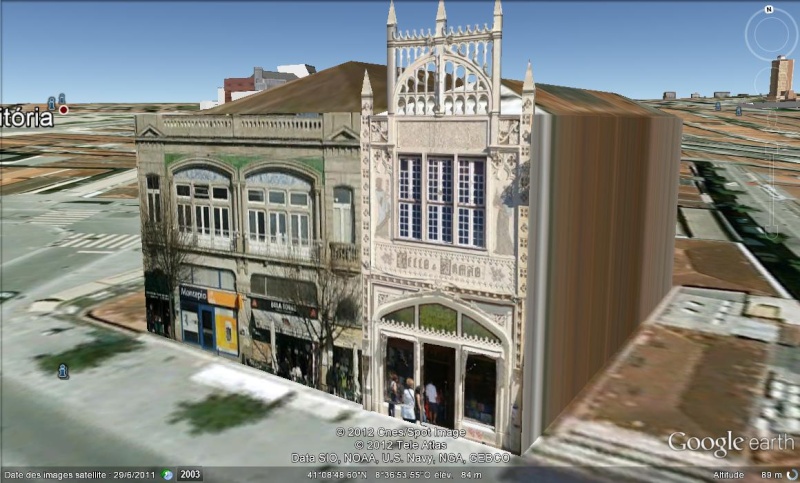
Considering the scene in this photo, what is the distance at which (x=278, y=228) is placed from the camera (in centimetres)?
2578

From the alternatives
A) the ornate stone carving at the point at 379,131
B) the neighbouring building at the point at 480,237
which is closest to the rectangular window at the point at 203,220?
the neighbouring building at the point at 480,237

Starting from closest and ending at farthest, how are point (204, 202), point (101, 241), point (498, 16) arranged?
point (498, 16), point (204, 202), point (101, 241)

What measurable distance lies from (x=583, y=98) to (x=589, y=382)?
1285 centimetres

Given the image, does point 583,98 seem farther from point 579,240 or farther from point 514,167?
point 514,167

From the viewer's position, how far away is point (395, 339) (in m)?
22.4

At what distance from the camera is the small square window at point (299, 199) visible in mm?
24781

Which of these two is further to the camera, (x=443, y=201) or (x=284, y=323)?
(x=284, y=323)

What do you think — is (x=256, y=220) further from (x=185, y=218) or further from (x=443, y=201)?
(x=443, y=201)

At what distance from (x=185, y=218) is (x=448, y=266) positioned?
554 inches

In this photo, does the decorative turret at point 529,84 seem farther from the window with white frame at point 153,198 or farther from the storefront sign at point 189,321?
the storefront sign at point 189,321

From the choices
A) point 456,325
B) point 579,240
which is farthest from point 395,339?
point 579,240

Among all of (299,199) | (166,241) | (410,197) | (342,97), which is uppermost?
(342,97)

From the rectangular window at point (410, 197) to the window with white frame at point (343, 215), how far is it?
8.14ft

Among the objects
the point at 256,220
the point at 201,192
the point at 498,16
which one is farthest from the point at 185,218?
the point at 498,16
